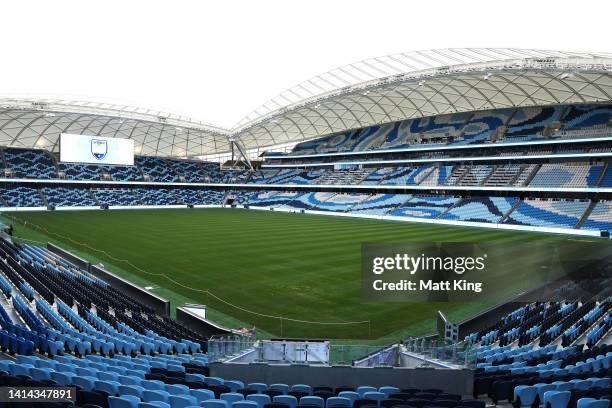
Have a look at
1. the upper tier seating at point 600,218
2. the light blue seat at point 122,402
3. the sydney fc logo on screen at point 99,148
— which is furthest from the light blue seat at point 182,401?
the sydney fc logo on screen at point 99,148

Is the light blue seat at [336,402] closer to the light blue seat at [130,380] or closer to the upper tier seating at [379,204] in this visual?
the light blue seat at [130,380]

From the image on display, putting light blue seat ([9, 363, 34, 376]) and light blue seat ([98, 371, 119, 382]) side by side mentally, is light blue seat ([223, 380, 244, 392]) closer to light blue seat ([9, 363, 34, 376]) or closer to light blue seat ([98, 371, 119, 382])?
light blue seat ([98, 371, 119, 382])

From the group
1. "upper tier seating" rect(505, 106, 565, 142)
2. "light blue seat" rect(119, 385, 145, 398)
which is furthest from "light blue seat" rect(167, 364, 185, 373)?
"upper tier seating" rect(505, 106, 565, 142)

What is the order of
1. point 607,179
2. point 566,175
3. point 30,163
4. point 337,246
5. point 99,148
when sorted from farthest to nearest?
1. point 30,163
2. point 566,175
3. point 99,148
4. point 607,179
5. point 337,246

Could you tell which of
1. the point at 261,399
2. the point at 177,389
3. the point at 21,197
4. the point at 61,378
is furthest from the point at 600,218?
the point at 21,197

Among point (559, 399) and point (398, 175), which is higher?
point (398, 175)

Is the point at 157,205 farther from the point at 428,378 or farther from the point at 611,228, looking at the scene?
the point at 428,378

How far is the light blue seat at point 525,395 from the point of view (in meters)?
6.35

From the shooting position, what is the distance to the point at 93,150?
42406 millimetres

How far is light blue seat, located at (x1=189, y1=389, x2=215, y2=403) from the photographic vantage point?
6098mm

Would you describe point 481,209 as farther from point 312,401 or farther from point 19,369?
point 19,369

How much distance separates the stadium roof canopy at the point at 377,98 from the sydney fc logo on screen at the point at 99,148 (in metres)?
9.30

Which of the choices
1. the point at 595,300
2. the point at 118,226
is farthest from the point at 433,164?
the point at 595,300

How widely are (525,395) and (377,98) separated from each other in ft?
165
